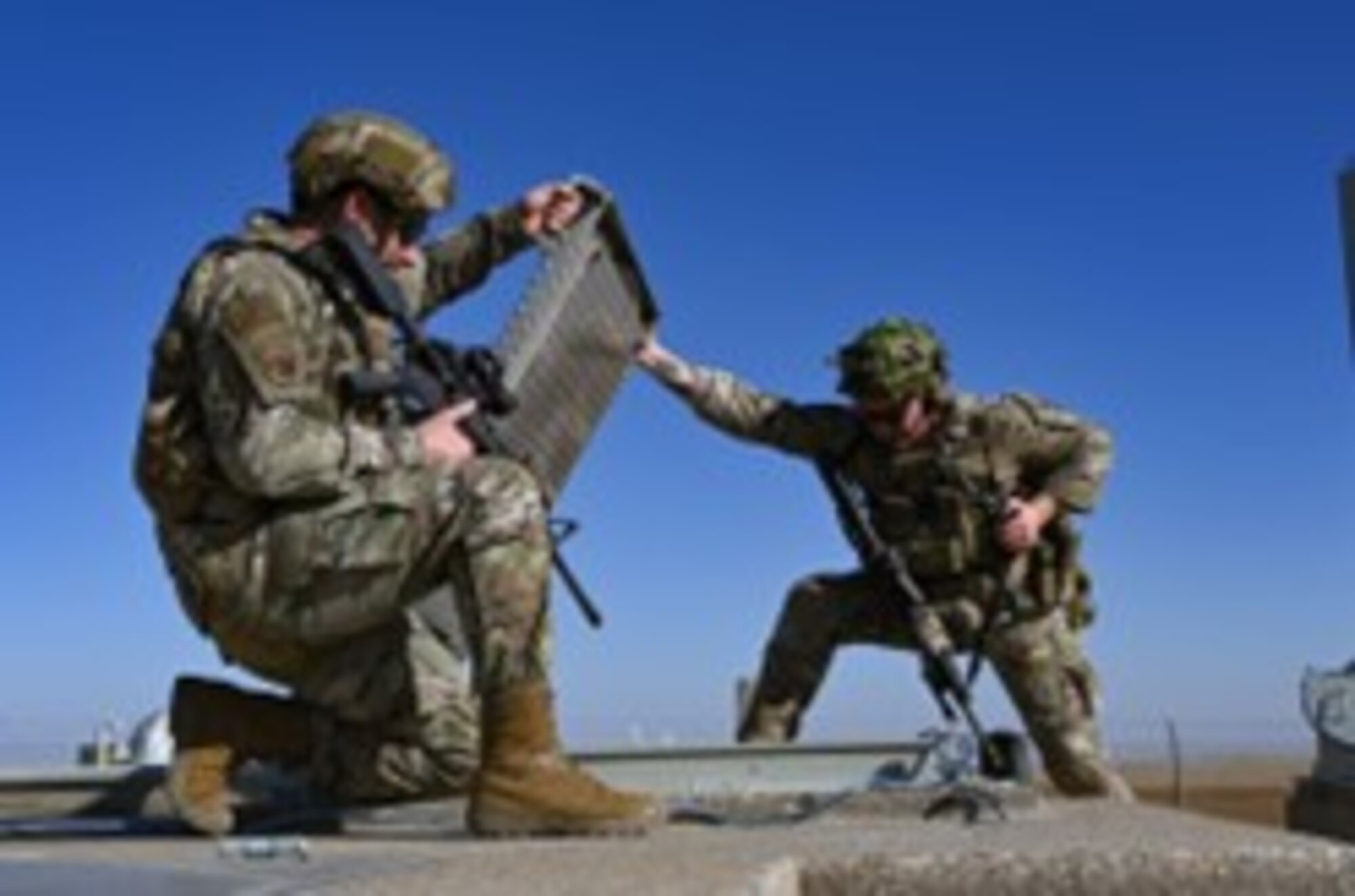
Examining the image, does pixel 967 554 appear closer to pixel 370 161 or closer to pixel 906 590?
pixel 906 590

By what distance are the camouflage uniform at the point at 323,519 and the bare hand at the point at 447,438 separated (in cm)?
3

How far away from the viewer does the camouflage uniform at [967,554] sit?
6.68 meters

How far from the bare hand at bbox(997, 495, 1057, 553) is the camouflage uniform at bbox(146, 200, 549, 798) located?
2.65m

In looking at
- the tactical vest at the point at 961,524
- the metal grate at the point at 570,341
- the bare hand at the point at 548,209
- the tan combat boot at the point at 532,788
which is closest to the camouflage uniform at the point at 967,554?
the tactical vest at the point at 961,524

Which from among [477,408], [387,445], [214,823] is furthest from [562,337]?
[214,823]

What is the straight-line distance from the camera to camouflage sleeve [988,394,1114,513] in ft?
22.2

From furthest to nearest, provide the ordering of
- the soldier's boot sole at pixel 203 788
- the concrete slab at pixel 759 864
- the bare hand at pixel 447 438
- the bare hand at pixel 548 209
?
the bare hand at pixel 548 209 < the soldier's boot sole at pixel 203 788 < the bare hand at pixel 447 438 < the concrete slab at pixel 759 864

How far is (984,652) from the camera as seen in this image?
6.73 metres

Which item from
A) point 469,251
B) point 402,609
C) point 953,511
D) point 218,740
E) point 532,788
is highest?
point 469,251

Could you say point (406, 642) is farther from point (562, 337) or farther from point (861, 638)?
point (861, 638)

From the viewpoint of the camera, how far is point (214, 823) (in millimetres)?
4199

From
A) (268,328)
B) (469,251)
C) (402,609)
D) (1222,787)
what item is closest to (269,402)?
(268,328)

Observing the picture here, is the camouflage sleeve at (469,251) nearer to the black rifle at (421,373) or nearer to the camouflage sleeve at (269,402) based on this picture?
the black rifle at (421,373)

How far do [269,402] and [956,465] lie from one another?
3.18 meters
